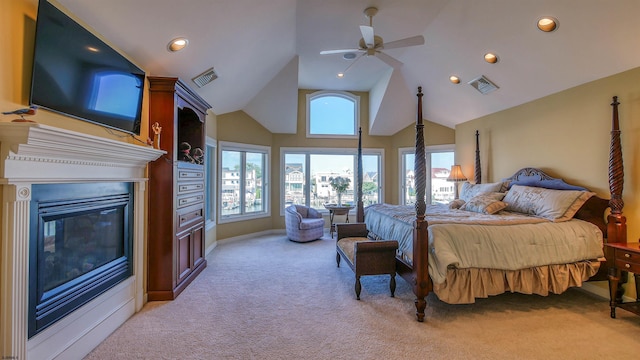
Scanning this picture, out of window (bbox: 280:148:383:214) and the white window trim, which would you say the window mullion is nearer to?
the white window trim

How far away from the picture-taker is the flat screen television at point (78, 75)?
67.4 inches

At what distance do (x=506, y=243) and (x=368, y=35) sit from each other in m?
2.54

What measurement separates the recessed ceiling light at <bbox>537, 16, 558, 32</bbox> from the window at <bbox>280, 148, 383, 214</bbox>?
4.27 m

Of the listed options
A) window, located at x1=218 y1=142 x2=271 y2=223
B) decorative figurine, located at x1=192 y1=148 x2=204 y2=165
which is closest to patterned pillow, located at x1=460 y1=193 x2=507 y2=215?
decorative figurine, located at x1=192 y1=148 x2=204 y2=165

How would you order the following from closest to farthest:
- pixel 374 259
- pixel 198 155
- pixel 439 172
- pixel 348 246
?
pixel 374 259
pixel 348 246
pixel 198 155
pixel 439 172

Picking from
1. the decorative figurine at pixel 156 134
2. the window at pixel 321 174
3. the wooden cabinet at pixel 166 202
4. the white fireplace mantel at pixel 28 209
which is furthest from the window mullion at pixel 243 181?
the white fireplace mantel at pixel 28 209

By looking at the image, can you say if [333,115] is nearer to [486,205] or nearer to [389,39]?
[389,39]

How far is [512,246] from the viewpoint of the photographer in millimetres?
2707

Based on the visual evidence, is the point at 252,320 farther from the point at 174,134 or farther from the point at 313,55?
the point at 313,55

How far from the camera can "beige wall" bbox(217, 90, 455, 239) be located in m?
5.89

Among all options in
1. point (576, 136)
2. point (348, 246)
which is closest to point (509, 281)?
point (348, 246)

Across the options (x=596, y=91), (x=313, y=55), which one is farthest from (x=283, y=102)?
(x=596, y=91)

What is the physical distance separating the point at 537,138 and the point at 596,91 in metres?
0.91

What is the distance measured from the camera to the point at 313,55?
479 centimetres
